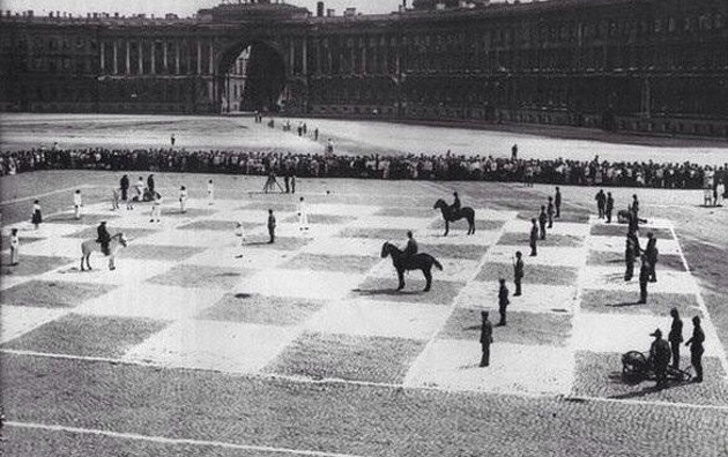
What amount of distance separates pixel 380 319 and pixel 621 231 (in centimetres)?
1504

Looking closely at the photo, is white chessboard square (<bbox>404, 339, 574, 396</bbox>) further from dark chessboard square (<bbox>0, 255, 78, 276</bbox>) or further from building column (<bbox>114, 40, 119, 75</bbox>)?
building column (<bbox>114, 40, 119, 75</bbox>)

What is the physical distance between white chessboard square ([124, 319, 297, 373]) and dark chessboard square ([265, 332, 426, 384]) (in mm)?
419

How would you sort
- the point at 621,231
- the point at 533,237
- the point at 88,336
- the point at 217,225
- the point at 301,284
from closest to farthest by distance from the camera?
the point at 88,336 → the point at 301,284 → the point at 533,237 → the point at 621,231 → the point at 217,225

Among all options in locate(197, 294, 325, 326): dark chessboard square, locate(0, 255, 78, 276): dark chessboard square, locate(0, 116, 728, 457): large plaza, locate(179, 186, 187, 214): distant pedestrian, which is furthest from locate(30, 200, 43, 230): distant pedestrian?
locate(197, 294, 325, 326): dark chessboard square

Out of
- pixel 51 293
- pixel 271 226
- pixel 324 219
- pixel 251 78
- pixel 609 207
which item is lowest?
pixel 51 293

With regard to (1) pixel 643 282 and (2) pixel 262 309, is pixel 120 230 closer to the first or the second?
(2) pixel 262 309

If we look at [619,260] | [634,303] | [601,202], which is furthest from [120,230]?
[634,303]

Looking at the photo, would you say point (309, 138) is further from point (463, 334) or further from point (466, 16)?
point (463, 334)

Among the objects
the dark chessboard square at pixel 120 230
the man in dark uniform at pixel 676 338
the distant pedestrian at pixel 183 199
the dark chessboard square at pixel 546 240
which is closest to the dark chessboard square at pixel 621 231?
the dark chessboard square at pixel 546 240

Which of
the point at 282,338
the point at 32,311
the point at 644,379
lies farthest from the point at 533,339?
the point at 32,311

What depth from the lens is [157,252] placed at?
2939 cm

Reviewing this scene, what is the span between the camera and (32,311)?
22.1 m

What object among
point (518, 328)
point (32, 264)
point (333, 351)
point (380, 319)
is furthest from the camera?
point (32, 264)

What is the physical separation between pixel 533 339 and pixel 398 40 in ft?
323
